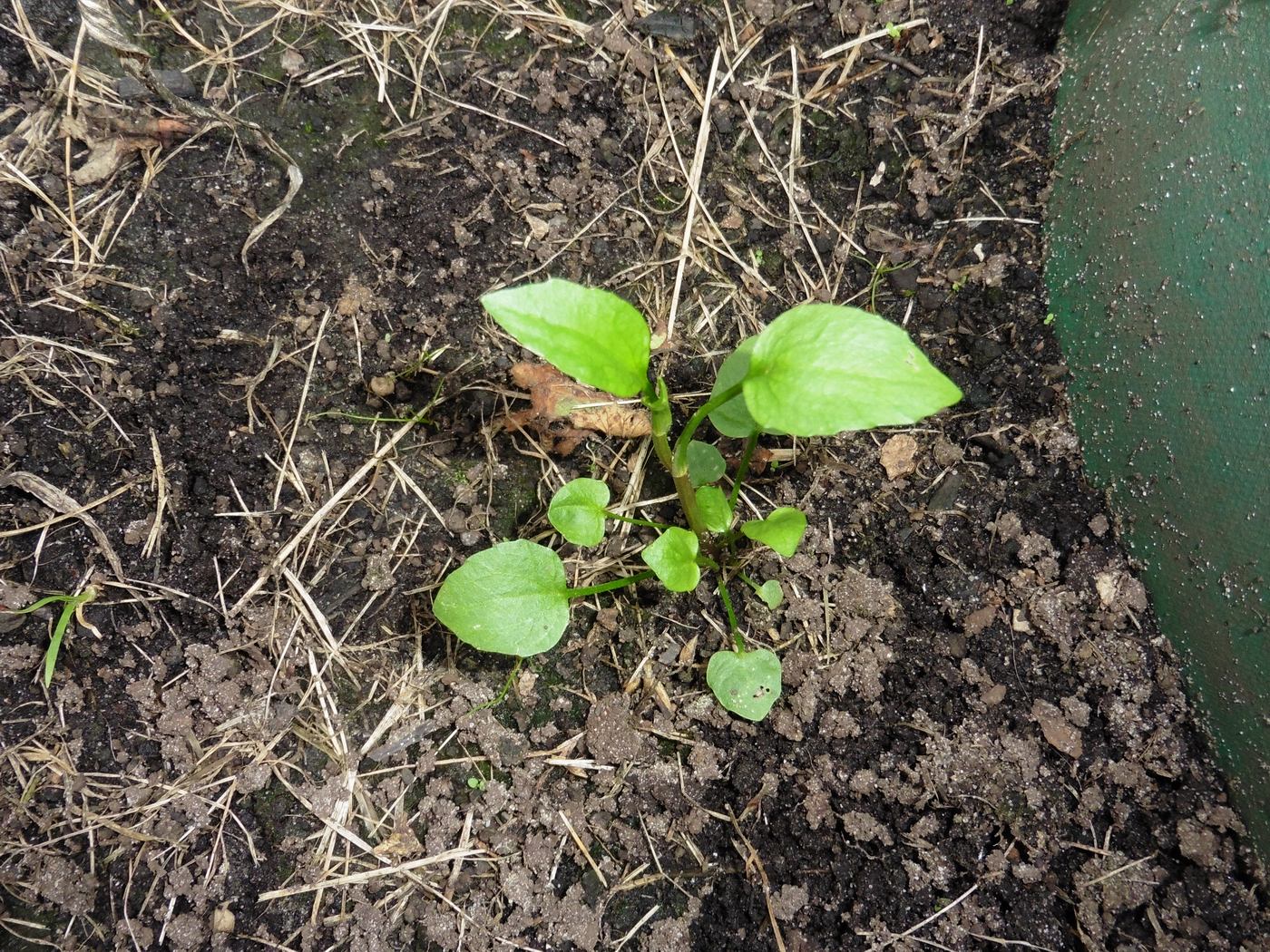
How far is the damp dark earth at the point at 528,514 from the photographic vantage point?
3.64ft

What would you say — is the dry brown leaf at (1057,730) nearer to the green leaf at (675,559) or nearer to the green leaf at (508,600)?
A: the green leaf at (675,559)

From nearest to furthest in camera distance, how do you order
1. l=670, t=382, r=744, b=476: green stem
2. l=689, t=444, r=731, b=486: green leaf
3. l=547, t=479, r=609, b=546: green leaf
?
l=670, t=382, r=744, b=476: green stem → l=547, t=479, r=609, b=546: green leaf → l=689, t=444, r=731, b=486: green leaf

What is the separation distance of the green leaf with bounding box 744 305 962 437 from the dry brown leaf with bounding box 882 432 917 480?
0.47 m

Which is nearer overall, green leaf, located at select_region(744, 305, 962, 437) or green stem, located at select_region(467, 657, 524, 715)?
green leaf, located at select_region(744, 305, 962, 437)

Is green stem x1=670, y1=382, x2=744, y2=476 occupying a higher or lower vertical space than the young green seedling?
higher

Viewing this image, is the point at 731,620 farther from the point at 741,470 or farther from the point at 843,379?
the point at 843,379

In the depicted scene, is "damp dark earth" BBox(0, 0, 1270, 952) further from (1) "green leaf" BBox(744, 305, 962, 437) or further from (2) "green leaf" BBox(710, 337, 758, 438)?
(1) "green leaf" BBox(744, 305, 962, 437)

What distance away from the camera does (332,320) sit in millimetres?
1264

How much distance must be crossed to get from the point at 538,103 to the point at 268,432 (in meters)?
0.74

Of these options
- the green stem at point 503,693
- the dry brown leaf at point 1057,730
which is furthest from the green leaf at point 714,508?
the dry brown leaf at point 1057,730

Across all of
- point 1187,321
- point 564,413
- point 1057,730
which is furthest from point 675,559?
point 1187,321

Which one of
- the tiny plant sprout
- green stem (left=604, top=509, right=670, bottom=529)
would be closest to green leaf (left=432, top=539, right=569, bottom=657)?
the tiny plant sprout

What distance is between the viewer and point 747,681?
113 centimetres

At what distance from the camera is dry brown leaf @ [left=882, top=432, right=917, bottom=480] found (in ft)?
4.21
